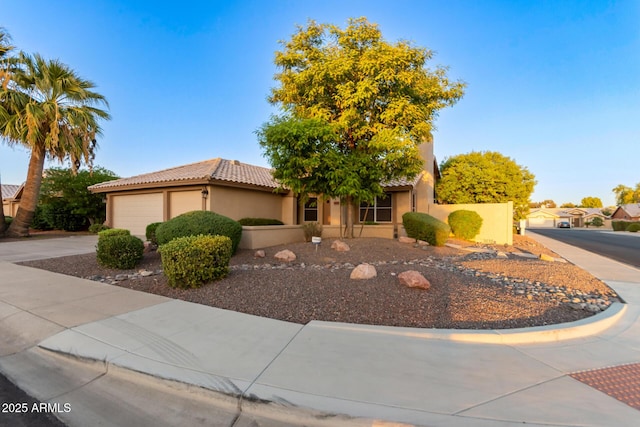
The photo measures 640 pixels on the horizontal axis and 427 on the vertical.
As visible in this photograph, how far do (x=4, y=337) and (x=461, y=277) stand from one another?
8089 millimetres

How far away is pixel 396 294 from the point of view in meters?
5.50

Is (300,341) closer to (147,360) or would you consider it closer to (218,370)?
(218,370)

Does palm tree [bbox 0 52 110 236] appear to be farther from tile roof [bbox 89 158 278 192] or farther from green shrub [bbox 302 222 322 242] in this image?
green shrub [bbox 302 222 322 242]

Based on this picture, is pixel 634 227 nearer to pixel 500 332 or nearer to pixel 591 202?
pixel 500 332

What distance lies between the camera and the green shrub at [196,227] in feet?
29.0

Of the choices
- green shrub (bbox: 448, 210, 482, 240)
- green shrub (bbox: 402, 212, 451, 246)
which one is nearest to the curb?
green shrub (bbox: 402, 212, 451, 246)

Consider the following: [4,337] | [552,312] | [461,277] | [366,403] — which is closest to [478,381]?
[366,403]

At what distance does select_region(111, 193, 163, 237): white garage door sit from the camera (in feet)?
52.3

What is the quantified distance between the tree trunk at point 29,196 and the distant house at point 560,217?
251ft

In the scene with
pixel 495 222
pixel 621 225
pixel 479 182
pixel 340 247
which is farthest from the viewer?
pixel 621 225

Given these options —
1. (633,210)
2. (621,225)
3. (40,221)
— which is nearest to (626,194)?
(633,210)

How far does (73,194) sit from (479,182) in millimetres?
27714

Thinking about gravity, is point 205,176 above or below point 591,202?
below

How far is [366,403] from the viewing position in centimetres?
264
